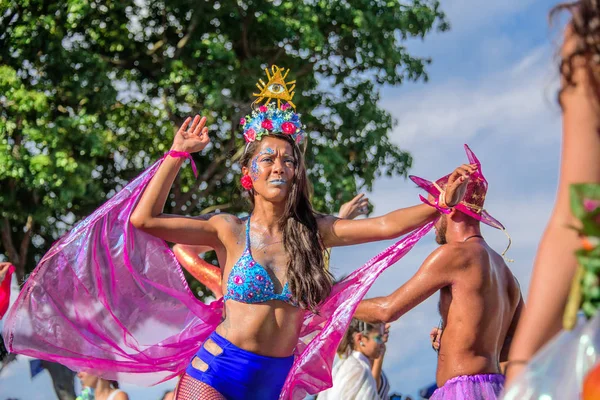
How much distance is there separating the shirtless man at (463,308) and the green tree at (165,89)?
317 inches

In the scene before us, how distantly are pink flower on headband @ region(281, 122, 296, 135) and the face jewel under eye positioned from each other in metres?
0.40

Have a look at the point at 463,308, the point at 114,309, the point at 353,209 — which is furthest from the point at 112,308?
the point at 463,308

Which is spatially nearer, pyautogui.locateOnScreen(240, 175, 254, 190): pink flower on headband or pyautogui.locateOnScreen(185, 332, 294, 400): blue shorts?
pyautogui.locateOnScreen(185, 332, 294, 400): blue shorts

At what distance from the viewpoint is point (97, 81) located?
1205cm

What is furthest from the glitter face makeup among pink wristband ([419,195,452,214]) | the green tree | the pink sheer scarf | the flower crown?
the green tree

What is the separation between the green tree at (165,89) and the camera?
11.7 metres

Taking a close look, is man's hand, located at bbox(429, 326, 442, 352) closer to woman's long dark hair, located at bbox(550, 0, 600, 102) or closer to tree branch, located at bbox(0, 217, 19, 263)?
woman's long dark hair, located at bbox(550, 0, 600, 102)

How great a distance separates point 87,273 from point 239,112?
8.16 m

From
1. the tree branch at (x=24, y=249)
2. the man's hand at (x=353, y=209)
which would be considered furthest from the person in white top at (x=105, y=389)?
the tree branch at (x=24, y=249)

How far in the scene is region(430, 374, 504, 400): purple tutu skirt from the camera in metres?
3.78

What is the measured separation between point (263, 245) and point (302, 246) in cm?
19

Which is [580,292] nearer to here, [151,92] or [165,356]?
[165,356]

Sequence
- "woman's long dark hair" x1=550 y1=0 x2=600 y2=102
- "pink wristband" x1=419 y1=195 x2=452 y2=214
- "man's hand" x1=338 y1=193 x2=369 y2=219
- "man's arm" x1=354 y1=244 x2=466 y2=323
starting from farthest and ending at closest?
1. "man's hand" x1=338 y1=193 x2=369 y2=219
2. "man's arm" x1=354 y1=244 x2=466 y2=323
3. "pink wristband" x1=419 y1=195 x2=452 y2=214
4. "woman's long dark hair" x1=550 y1=0 x2=600 y2=102

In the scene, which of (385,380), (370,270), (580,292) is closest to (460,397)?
(370,270)
